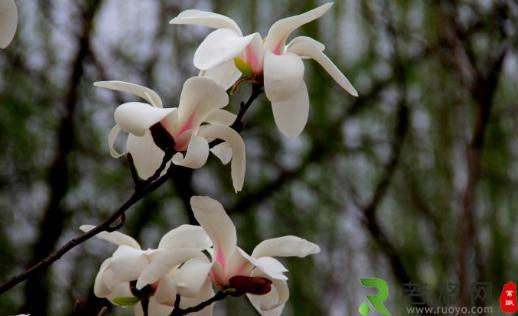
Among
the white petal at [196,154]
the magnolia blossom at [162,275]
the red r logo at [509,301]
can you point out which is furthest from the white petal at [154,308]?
the red r logo at [509,301]

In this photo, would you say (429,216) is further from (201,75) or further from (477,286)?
(201,75)

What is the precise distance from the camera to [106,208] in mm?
1624

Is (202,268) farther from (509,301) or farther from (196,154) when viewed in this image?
(509,301)

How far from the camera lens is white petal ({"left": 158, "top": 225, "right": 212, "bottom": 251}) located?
0.54 meters

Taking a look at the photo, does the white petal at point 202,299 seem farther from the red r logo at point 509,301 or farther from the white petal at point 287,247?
the red r logo at point 509,301

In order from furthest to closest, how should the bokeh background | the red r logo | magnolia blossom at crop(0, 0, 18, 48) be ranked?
the bokeh background → the red r logo → magnolia blossom at crop(0, 0, 18, 48)

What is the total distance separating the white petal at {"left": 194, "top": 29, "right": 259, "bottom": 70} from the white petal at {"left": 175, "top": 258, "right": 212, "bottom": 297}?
0.12 meters

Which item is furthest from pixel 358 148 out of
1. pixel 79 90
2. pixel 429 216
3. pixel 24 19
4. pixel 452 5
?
pixel 24 19

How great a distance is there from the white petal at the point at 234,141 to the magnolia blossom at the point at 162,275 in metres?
0.05

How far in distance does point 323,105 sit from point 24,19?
0.58m

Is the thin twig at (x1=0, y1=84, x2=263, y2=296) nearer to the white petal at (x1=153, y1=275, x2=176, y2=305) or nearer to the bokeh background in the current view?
the white petal at (x1=153, y1=275, x2=176, y2=305)

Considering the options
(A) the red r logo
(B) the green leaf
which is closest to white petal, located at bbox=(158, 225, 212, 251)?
(B) the green leaf

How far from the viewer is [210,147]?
536 mm

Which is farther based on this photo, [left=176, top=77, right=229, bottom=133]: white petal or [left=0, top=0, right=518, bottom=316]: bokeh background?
[left=0, top=0, right=518, bottom=316]: bokeh background
